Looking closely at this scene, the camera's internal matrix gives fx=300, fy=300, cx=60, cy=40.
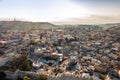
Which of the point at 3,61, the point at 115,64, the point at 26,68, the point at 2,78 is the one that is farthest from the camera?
the point at 115,64

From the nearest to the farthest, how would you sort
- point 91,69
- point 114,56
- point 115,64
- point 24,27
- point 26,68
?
point 26,68, point 91,69, point 115,64, point 114,56, point 24,27

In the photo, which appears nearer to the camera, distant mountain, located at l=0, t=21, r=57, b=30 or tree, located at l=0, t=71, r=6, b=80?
tree, located at l=0, t=71, r=6, b=80

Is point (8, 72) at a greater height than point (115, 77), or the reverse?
point (8, 72)

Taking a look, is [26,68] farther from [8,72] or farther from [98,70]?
[98,70]

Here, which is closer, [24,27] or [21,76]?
[21,76]

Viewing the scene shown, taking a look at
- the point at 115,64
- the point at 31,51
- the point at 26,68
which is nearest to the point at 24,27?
the point at 31,51

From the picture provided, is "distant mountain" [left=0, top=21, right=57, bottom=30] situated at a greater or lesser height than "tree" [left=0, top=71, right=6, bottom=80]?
lesser

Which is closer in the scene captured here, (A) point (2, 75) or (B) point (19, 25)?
(A) point (2, 75)

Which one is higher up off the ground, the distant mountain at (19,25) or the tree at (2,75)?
the tree at (2,75)

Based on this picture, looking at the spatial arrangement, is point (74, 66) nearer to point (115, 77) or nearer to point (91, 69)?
point (91, 69)

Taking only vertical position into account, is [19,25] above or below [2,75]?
below

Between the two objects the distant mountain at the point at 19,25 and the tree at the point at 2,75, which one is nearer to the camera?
the tree at the point at 2,75
